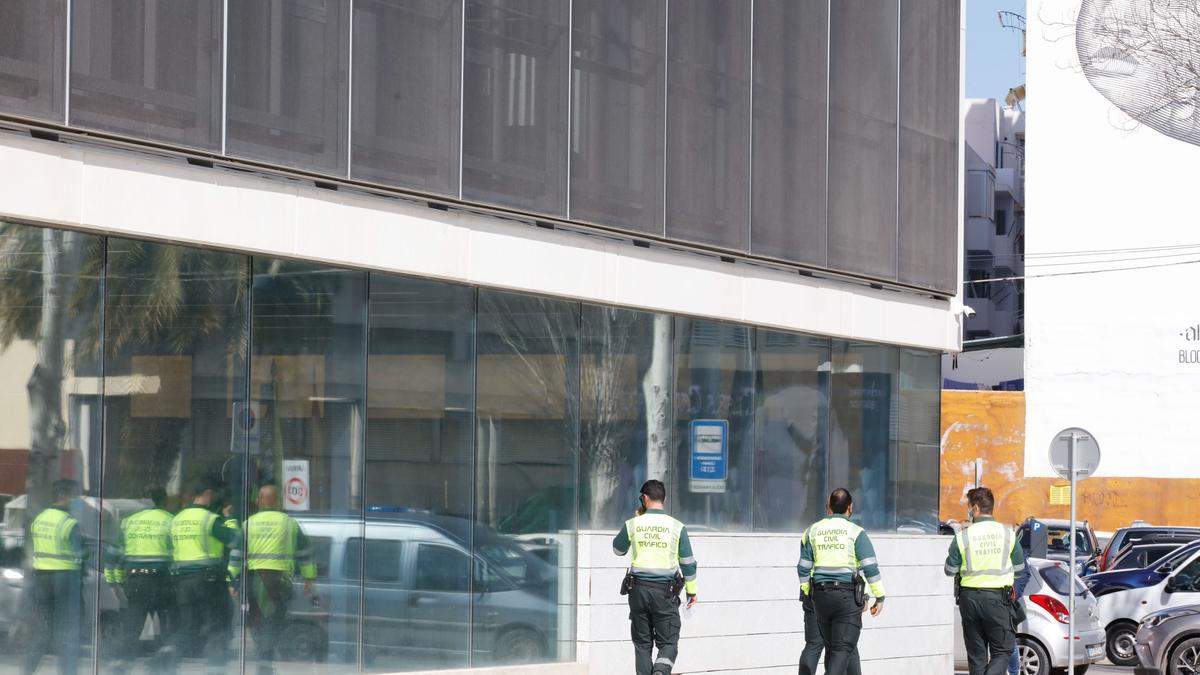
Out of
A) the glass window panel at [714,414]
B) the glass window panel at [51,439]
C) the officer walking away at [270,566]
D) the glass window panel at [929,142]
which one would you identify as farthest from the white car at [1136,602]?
the glass window panel at [51,439]

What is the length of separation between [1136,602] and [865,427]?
6.97 m

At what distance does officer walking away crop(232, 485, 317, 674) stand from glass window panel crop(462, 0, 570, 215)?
10.8 feet

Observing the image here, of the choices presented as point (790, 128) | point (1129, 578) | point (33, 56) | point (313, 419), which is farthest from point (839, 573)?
point (1129, 578)

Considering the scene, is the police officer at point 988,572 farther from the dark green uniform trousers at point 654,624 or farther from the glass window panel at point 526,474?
the glass window panel at point 526,474

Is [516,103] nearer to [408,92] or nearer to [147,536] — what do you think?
[408,92]

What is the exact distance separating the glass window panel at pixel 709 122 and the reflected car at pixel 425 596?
394cm

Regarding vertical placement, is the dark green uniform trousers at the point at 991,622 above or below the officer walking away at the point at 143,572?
below

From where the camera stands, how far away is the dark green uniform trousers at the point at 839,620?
14.4 metres

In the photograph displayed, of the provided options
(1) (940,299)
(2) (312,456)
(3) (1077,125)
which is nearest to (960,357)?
(3) (1077,125)

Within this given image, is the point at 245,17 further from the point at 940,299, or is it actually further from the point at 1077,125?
the point at 1077,125

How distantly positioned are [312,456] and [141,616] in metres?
1.99

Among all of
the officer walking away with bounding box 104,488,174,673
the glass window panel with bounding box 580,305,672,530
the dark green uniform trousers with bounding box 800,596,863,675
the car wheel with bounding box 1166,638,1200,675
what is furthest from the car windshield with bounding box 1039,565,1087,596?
the officer walking away with bounding box 104,488,174,673

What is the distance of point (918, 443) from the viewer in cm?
2128

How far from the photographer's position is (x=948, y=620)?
2102 centimetres
